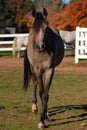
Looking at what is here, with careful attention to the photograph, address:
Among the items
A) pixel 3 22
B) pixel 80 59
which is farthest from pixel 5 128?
pixel 3 22

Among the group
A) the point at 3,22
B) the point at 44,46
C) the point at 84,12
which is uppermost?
the point at 44,46

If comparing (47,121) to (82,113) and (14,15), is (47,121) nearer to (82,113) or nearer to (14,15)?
(82,113)

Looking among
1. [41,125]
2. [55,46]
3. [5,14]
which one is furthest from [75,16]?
[41,125]

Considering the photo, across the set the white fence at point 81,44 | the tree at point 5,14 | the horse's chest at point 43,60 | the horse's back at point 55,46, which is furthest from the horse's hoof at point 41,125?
the tree at point 5,14

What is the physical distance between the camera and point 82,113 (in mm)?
8562

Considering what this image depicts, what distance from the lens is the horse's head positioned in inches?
281

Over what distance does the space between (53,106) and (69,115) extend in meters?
1.07

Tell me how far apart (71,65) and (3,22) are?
37.0 meters

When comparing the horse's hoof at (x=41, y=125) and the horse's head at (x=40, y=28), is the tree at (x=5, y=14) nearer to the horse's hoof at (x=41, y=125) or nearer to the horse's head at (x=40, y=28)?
the horse's head at (x=40, y=28)

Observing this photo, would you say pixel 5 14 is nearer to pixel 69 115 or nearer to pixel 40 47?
pixel 69 115

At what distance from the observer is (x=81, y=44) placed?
22.8 m

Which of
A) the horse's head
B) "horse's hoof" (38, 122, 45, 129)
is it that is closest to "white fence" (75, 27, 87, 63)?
the horse's head

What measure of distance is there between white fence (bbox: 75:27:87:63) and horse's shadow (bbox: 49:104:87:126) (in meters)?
12.9

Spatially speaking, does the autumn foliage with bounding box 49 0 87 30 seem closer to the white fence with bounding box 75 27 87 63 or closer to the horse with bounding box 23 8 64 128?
the white fence with bounding box 75 27 87 63
